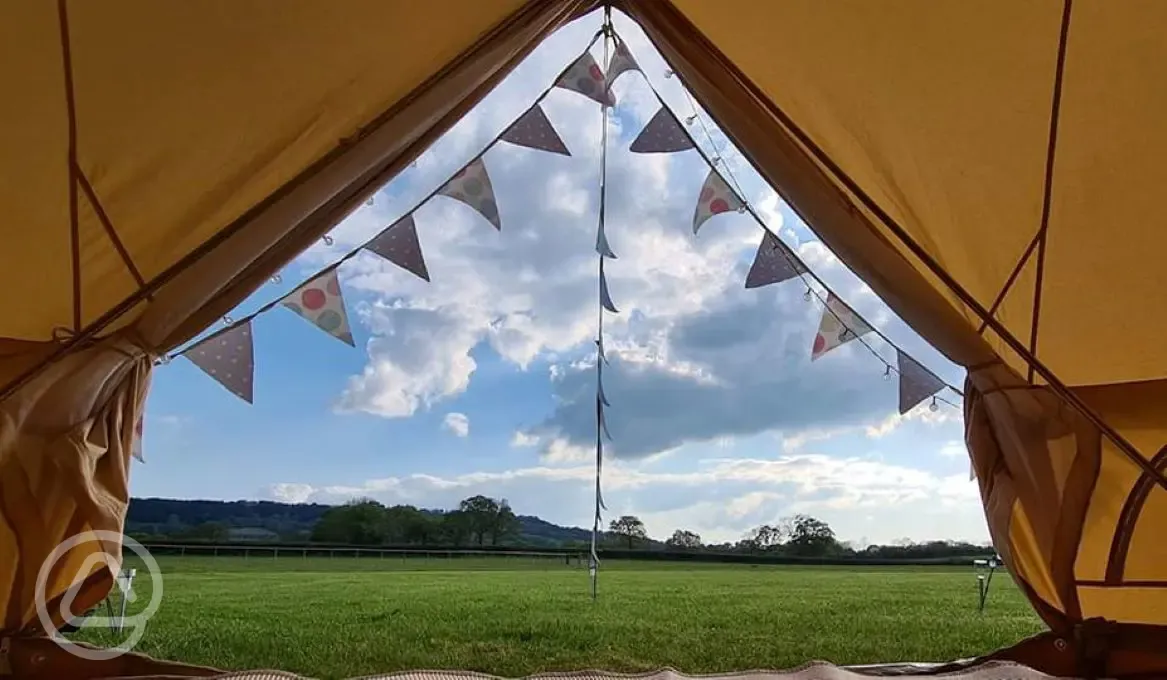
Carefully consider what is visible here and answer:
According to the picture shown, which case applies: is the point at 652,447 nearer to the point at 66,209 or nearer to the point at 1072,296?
the point at 1072,296

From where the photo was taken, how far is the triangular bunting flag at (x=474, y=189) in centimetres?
187

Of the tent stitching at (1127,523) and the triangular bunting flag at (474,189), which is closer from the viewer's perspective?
the tent stitching at (1127,523)

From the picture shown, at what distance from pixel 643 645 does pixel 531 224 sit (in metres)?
1.41

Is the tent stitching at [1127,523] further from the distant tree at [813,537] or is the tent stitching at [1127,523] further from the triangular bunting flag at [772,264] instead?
the distant tree at [813,537]

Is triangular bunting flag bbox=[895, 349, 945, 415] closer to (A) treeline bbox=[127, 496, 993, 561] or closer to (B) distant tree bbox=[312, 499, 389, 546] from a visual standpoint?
(A) treeline bbox=[127, 496, 993, 561]

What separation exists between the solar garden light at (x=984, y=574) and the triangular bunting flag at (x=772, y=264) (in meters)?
1.32

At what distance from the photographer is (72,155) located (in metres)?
1.23

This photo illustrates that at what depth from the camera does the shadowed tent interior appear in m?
1.18

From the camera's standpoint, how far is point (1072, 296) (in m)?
1.43

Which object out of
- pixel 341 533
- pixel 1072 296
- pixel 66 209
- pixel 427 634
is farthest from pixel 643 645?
pixel 66 209

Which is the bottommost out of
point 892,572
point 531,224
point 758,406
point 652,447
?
point 892,572

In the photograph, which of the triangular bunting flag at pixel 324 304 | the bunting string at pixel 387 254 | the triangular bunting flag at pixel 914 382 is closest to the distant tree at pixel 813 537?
the triangular bunting flag at pixel 914 382

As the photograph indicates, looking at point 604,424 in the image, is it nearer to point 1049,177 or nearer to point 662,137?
point 662,137

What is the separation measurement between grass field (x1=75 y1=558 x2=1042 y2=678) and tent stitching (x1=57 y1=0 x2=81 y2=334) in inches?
39.7
